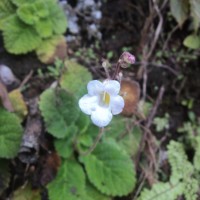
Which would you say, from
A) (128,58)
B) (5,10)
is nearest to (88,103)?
(128,58)

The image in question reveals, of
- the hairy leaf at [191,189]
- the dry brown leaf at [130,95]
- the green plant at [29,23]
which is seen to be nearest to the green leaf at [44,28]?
the green plant at [29,23]

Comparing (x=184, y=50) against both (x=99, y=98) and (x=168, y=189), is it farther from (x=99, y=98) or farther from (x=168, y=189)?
(x=99, y=98)

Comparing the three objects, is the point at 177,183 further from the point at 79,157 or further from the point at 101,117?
the point at 101,117

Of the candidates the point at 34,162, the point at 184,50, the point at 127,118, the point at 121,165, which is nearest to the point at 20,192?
the point at 34,162

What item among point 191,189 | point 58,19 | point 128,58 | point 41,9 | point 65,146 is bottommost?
point 191,189

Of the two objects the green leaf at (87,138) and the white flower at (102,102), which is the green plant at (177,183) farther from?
the white flower at (102,102)

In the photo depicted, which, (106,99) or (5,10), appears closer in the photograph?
(106,99)

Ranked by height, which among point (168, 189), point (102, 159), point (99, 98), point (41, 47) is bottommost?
point (168, 189)
